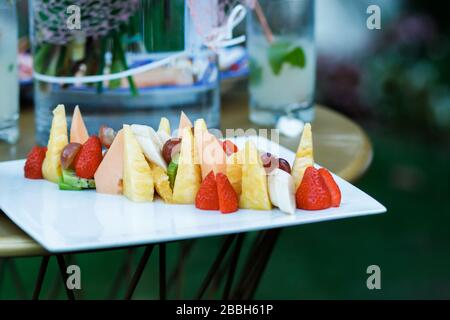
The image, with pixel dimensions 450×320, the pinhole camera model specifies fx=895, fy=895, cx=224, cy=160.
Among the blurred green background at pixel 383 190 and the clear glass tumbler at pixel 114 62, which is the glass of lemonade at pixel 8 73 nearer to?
the clear glass tumbler at pixel 114 62

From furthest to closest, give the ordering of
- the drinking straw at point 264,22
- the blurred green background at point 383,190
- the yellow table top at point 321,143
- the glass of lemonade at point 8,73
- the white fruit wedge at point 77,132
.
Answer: the blurred green background at point 383,190 → the drinking straw at point 264,22 → the glass of lemonade at point 8,73 → the yellow table top at point 321,143 → the white fruit wedge at point 77,132

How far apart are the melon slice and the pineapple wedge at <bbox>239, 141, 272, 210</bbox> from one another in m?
0.13

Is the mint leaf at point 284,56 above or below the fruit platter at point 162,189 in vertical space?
above

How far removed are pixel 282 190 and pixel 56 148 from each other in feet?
0.86

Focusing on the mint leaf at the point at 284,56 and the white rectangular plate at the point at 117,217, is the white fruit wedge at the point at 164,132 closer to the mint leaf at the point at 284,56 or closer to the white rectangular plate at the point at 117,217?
the white rectangular plate at the point at 117,217

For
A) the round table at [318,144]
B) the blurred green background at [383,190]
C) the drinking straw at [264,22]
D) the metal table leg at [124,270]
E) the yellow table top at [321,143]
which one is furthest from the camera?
the blurred green background at [383,190]

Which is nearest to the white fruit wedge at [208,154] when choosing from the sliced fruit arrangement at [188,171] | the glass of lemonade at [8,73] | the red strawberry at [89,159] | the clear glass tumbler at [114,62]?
the sliced fruit arrangement at [188,171]

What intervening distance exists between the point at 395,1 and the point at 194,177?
2098mm

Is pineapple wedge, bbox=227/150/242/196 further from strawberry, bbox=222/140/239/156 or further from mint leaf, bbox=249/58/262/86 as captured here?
mint leaf, bbox=249/58/262/86

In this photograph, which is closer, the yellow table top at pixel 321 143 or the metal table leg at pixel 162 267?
the metal table leg at pixel 162 267

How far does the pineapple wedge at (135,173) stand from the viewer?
90cm

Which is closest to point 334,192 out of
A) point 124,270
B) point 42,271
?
point 42,271

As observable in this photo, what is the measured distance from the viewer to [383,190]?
2584 millimetres

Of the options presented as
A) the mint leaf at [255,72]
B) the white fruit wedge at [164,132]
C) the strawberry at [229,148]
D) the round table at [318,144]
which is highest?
the mint leaf at [255,72]
